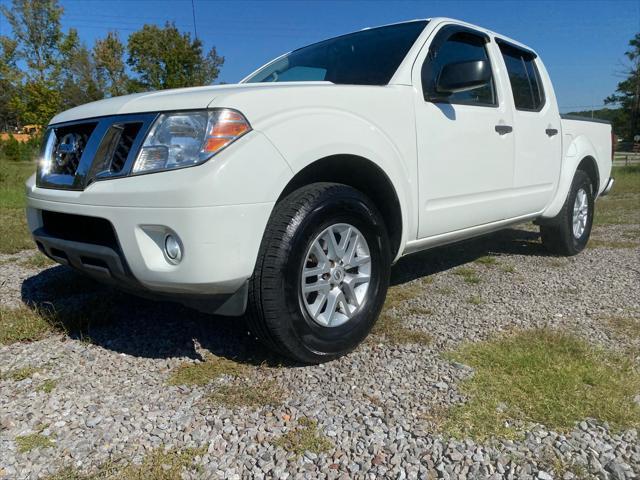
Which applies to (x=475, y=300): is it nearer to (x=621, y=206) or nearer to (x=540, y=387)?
(x=540, y=387)

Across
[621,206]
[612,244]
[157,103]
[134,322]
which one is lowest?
[621,206]

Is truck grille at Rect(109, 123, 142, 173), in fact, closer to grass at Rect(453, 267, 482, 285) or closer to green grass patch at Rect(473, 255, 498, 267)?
grass at Rect(453, 267, 482, 285)

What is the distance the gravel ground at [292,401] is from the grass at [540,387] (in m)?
0.07

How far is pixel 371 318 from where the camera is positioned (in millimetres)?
2637

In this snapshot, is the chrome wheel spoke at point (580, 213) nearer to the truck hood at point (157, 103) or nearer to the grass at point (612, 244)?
the grass at point (612, 244)

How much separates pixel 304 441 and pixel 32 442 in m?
0.99

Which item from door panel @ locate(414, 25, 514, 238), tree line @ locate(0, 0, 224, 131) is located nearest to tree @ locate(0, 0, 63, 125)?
tree line @ locate(0, 0, 224, 131)

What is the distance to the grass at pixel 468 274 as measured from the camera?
3.94 m

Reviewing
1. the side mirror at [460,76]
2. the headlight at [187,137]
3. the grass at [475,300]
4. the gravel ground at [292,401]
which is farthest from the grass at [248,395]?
the side mirror at [460,76]

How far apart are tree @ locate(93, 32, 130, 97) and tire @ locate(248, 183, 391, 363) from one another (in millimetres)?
35155

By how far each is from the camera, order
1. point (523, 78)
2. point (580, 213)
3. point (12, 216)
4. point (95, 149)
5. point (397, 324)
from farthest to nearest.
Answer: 1. point (12, 216)
2. point (580, 213)
3. point (523, 78)
4. point (397, 324)
5. point (95, 149)

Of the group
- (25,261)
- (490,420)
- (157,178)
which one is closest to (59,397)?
(157,178)

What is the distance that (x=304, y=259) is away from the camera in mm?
2279

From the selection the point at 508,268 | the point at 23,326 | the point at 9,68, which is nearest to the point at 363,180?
the point at 23,326
